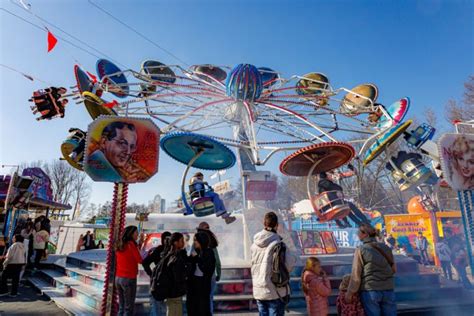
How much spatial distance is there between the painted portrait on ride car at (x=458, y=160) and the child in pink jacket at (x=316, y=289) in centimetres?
481

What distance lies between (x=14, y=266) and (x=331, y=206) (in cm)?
945

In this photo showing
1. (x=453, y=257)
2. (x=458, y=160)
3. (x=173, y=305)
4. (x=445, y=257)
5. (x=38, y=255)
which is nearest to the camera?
(x=173, y=305)

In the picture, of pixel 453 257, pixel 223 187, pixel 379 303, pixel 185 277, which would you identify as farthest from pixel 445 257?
pixel 223 187

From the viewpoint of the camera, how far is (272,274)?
13.4ft

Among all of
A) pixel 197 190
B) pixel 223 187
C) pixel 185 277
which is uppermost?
pixel 223 187

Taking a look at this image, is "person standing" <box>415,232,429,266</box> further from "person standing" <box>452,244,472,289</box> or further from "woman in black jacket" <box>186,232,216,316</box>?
"woman in black jacket" <box>186,232,216,316</box>

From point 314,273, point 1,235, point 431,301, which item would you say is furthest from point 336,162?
point 1,235

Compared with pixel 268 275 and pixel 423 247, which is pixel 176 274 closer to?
pixel 268 275

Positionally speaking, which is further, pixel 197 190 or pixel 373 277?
pixel 197 190

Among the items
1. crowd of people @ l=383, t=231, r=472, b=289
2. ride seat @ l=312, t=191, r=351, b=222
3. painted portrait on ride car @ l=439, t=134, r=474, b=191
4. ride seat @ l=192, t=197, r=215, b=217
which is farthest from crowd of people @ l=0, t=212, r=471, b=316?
crowd of people @ l=383, t=231, r=472, b=289

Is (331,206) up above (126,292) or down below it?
above

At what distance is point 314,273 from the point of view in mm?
5043

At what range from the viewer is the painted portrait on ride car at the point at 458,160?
7.67 m

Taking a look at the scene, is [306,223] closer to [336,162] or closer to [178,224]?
[178,224]
